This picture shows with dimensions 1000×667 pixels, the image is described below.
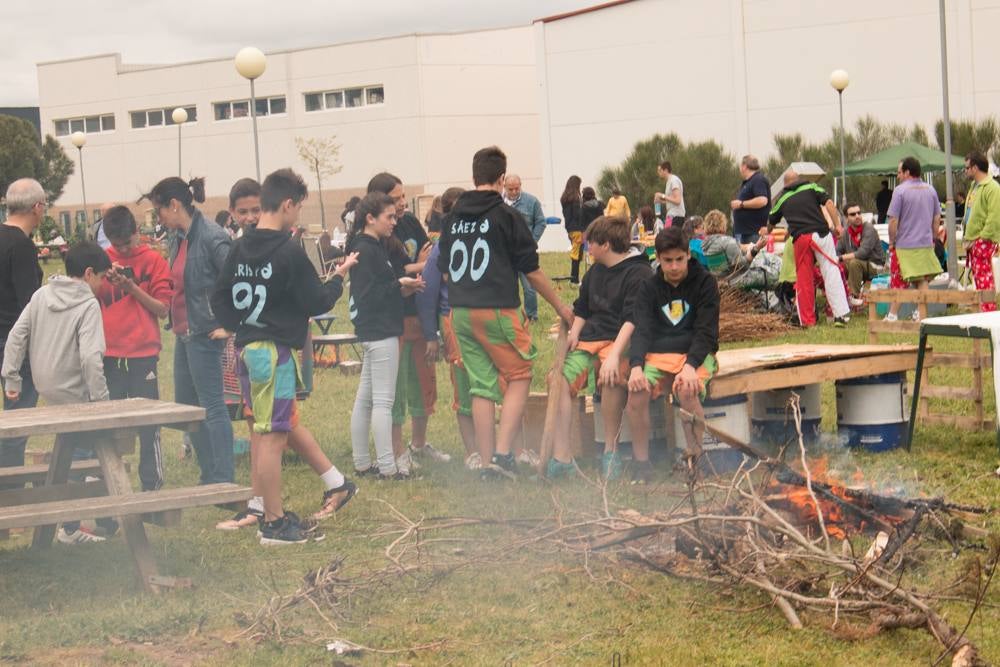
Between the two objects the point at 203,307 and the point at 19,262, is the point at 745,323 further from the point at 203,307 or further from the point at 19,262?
the point at 19,262

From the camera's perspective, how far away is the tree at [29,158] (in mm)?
58625

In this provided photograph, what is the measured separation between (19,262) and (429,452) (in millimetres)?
3050

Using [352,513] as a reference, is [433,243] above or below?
above

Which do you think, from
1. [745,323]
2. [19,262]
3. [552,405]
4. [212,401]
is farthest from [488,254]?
[745,323]

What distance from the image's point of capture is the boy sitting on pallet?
8391 mm

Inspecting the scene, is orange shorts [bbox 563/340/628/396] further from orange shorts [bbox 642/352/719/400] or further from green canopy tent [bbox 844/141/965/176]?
green canopy tent [bbox 844/141/965/176]

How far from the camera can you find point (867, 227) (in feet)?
60.1

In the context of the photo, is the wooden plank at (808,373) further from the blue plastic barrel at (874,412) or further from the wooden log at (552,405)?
the wooden log at (552,405)

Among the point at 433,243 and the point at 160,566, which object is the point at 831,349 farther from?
the point at 160,566

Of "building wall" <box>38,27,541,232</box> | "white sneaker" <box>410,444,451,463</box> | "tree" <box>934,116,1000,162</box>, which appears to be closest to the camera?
"white sneaker" <box>410,444,451,463</box>

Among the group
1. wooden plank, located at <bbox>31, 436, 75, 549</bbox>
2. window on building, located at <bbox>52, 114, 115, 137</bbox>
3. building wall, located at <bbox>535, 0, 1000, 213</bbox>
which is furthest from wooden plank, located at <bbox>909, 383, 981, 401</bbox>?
window on building, located at <bbox>52, 114, 115, 137</bbox>

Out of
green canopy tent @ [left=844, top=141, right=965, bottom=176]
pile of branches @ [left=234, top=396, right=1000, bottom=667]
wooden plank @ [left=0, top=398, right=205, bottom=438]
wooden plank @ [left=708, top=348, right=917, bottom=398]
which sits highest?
green canopy tent @ [left=844, top=141, right=965, bottom=176]

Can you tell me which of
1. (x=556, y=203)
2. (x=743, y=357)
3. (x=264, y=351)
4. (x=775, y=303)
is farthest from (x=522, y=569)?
(x=556, y=203)

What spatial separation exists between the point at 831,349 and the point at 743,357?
571mm
